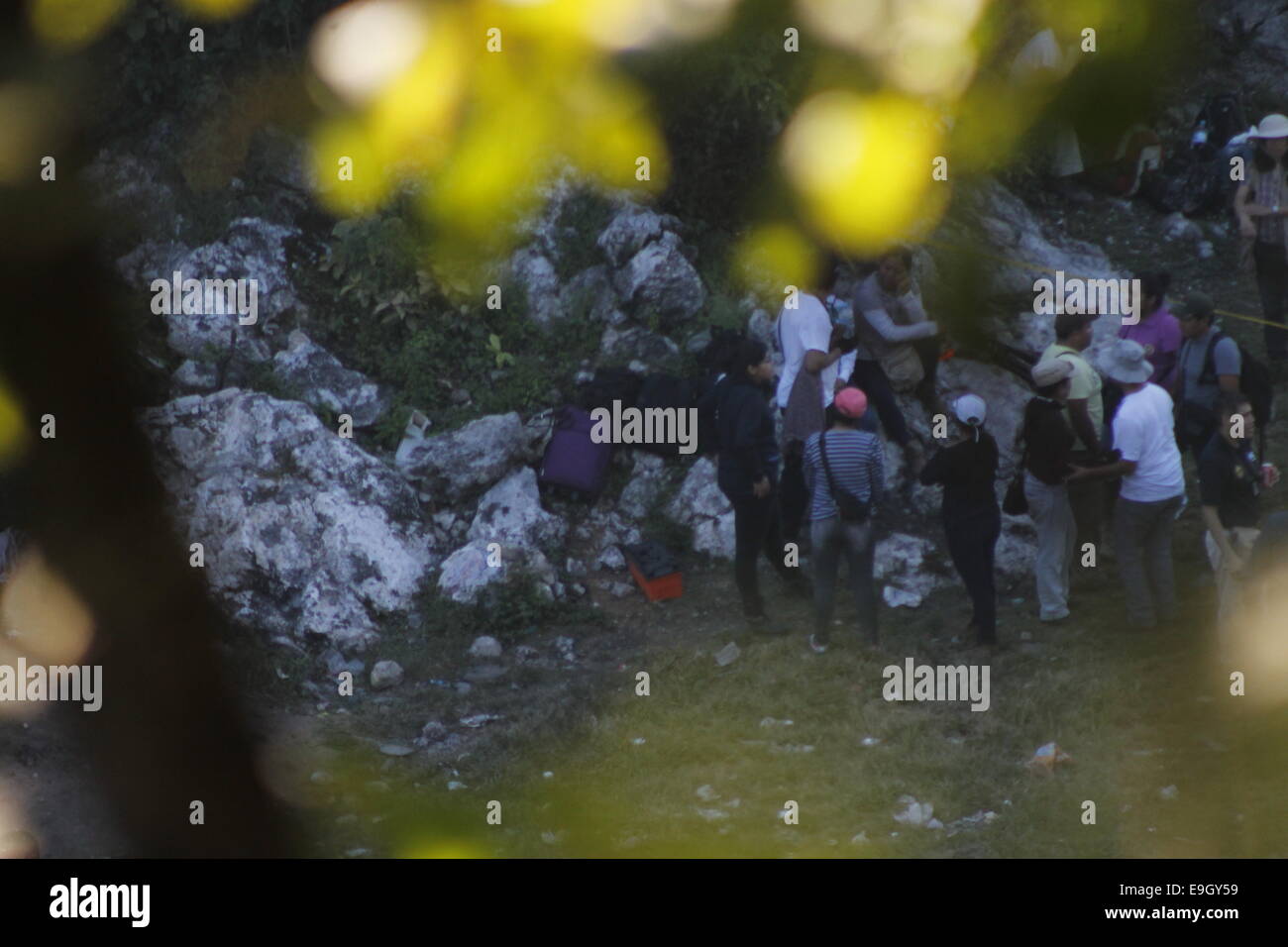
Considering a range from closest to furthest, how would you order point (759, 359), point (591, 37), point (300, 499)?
point (759, 359) → point (300, 499) → point (591, 37)

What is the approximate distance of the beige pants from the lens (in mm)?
7094

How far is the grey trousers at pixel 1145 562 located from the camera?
780cm

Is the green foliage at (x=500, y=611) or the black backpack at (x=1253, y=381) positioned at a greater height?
the black backpack at (x=1253, y=381)

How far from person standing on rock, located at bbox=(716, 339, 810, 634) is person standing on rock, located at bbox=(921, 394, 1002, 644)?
3.51 ft

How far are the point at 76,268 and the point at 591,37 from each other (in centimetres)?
477

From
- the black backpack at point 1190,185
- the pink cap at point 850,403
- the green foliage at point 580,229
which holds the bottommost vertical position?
the pink cap at point 850,403

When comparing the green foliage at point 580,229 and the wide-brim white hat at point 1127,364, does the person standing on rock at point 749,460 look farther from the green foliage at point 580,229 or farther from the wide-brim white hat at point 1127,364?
the green foliage at point 580,229

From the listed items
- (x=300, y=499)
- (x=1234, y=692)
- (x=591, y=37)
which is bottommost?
(x=1234, y=692)

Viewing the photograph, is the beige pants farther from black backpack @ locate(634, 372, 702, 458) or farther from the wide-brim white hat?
black backpack @ locate(634, 372, 702, 458)

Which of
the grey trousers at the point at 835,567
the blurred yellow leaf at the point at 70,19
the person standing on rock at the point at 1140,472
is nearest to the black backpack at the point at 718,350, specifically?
the grey trousers at the point at 835,567

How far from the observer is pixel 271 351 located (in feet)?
34.9

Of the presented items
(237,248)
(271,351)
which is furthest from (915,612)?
(237,248)

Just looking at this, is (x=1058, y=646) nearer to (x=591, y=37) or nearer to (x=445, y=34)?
(x=591, y=37)

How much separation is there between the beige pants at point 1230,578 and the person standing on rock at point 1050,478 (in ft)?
3.15
